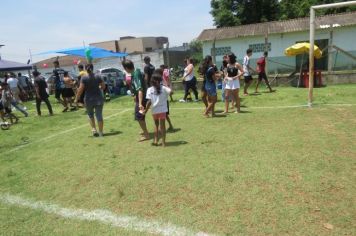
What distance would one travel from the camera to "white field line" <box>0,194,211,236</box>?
147 inches

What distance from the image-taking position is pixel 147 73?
26.2ft

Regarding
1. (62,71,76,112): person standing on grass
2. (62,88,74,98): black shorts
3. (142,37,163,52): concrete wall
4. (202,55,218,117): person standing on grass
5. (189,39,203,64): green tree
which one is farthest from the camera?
(142,37,163,52): concrete wall

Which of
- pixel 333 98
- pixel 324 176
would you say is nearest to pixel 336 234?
pixel 324 176

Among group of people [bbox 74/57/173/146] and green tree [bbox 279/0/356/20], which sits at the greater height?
green tree [bbox 279/0/356/20]

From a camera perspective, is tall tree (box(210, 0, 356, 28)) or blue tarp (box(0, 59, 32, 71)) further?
tall tree (box(210, 0, 356, 28))

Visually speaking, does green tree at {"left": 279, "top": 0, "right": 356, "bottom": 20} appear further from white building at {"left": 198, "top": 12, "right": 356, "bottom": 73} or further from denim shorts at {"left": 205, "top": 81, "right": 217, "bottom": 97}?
denim shorts at {"left": 205, "top": 81, "right": 217, "bottom": 97}

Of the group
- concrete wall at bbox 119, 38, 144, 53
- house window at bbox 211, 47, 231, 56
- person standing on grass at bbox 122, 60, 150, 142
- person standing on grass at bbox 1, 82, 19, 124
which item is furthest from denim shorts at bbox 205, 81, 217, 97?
concrete wall at bbox 119, 38, 144, 53

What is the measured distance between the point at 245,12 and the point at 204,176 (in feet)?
120

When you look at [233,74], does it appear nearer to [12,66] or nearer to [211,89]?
[211,89]

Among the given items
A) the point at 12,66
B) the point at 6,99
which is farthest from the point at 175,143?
the point at 12,66

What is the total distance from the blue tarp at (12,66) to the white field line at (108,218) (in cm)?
1839

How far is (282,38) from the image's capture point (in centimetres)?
2522

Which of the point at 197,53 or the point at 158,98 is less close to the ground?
the point at 197,53

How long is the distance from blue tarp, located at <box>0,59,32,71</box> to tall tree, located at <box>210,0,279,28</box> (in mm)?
23318
